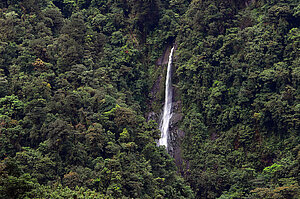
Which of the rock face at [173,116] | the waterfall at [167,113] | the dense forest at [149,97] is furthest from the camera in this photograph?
the waterfall at [167,113]

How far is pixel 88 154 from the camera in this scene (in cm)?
2038

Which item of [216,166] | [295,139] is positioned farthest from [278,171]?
[216,166]

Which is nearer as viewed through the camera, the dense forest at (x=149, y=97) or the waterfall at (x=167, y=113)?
the dense forest at (x=149, y=97)

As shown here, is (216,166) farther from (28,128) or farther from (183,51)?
(28,128)

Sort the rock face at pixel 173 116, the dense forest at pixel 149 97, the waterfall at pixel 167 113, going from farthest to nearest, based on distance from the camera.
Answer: the waterfall at pixel 167 113 < the rock face at pixel 173 116 < the dense forest at pixel 149 97

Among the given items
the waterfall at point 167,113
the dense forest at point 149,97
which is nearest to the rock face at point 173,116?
the dense forest at point 149,97

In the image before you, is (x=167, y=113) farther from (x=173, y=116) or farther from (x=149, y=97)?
(x=149, y=97)

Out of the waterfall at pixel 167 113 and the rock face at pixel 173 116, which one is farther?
the waterfall at pixel 167 113

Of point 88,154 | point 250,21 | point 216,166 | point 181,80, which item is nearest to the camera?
point 88,154

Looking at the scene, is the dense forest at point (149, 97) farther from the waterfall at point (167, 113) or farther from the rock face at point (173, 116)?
the waterfall at point (167, 113)

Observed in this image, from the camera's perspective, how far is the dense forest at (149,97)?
19609mm

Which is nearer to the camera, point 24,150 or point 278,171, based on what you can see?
point 24,150

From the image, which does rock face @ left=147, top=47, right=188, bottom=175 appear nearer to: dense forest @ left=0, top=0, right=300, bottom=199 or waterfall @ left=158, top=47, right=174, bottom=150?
dense forest @ left=0, top=0, right=300, bottom=199

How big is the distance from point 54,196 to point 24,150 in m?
4.44
